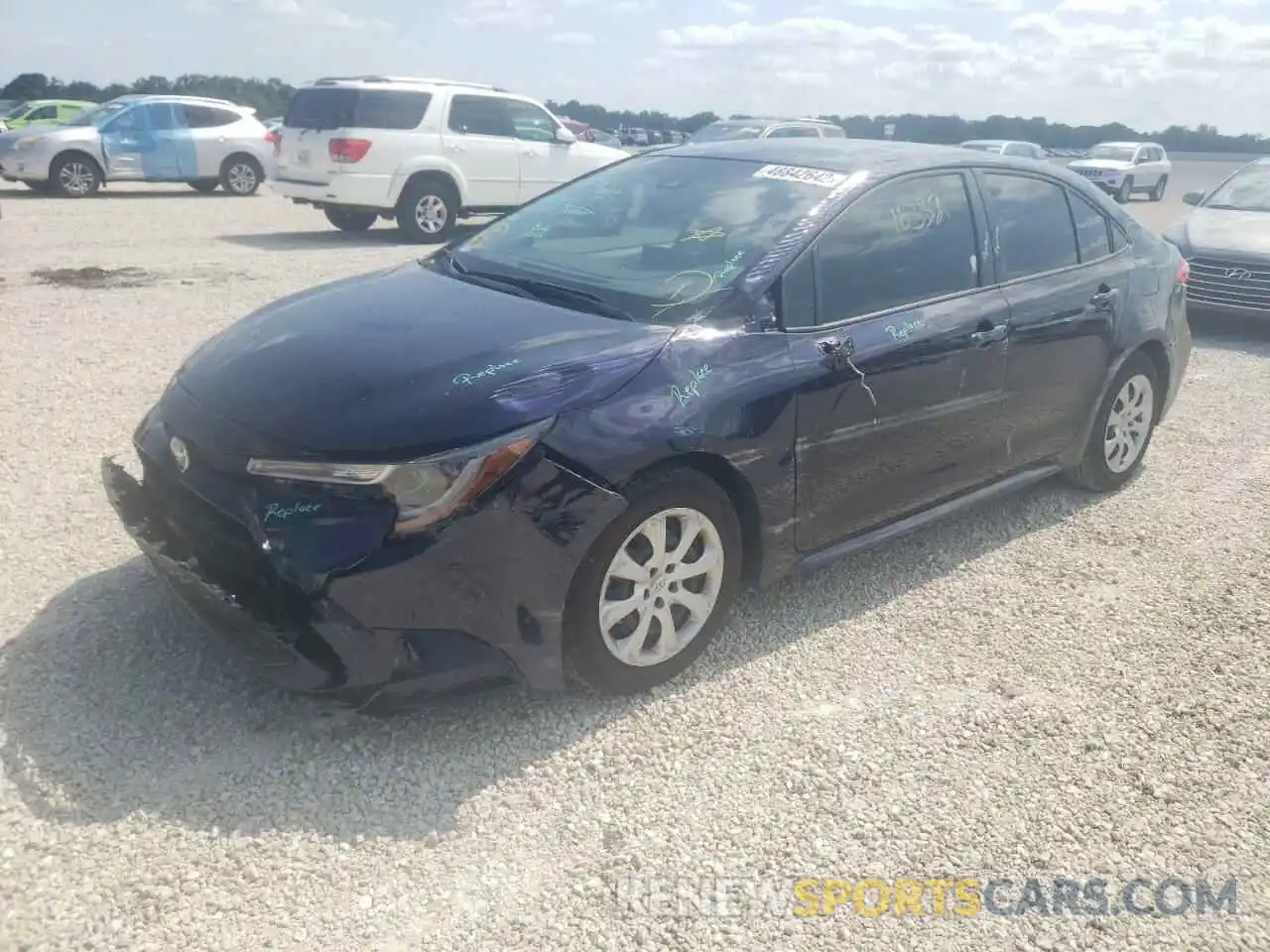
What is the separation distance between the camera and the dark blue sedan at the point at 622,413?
2822 mm

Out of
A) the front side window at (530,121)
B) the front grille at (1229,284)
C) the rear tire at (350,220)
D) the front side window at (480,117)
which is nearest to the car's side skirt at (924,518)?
the front grille at (1229,284)

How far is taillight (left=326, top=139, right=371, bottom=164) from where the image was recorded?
12602 millimetres

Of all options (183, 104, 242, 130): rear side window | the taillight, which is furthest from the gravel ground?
(183, 104, 242, 130): rear side window

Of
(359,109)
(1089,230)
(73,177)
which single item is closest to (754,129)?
(359,109)

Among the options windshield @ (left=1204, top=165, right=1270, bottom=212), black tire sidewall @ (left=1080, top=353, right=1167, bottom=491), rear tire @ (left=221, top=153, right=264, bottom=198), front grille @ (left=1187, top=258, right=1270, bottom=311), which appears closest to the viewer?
black tire sidewall @ (left=1080, top=353, right=1167, bottom=491)

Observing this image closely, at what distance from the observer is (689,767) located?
9.97ft

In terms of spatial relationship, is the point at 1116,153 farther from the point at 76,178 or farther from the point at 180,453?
the point at 180,453

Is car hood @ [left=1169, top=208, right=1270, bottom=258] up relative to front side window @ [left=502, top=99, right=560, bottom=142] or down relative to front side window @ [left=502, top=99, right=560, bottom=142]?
down

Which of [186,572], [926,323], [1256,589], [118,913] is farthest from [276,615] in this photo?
[1256,589]

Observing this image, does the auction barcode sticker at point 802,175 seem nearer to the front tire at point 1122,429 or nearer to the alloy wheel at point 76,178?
the front tire at point 1122,429

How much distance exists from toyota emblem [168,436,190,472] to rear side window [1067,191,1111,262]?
384cm

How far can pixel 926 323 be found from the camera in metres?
3.96

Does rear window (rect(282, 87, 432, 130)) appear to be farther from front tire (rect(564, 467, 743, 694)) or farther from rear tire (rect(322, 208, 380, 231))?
front tire (rect(564, 467, 743, 694))

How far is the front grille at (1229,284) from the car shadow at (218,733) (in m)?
7.29
